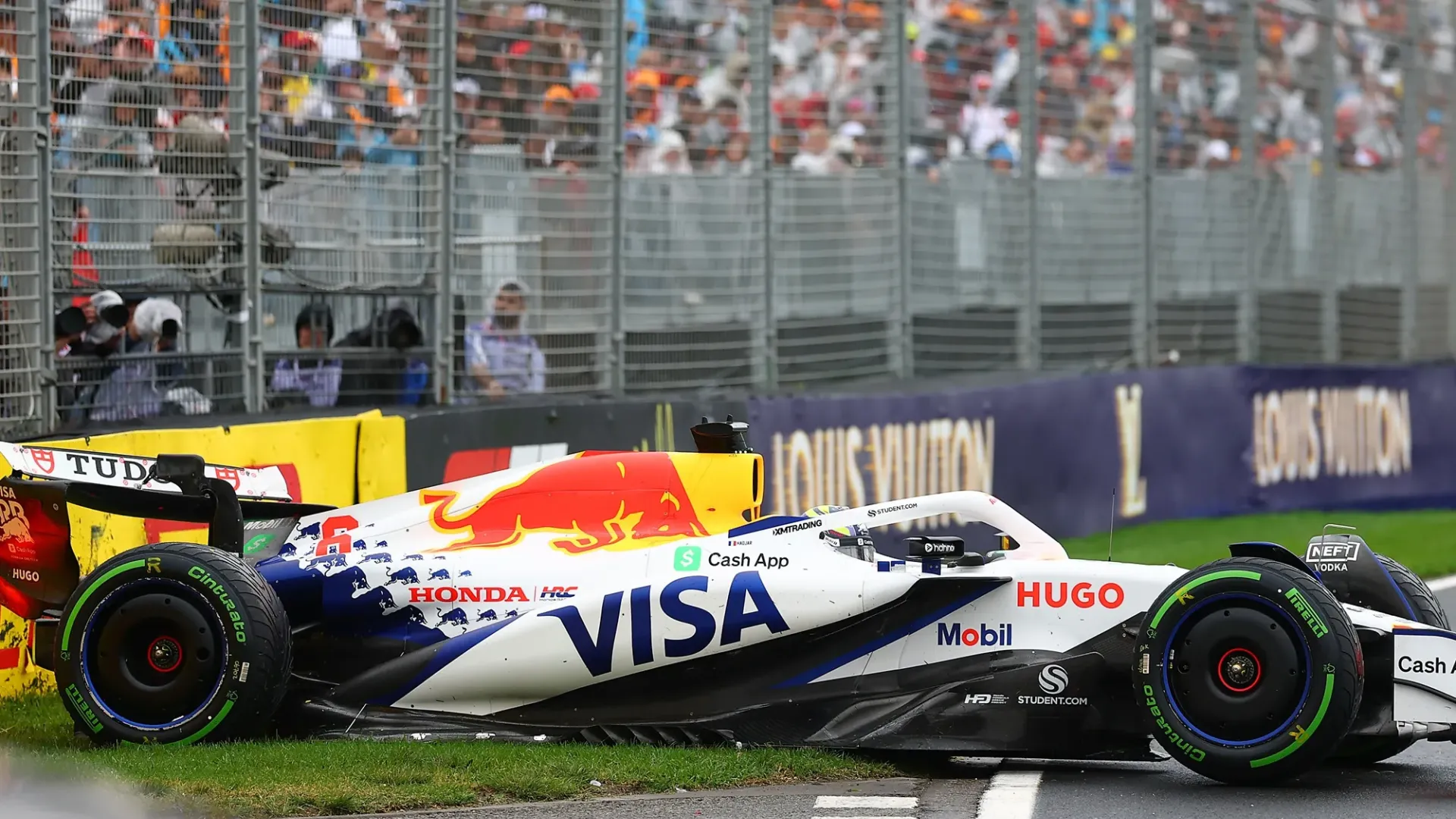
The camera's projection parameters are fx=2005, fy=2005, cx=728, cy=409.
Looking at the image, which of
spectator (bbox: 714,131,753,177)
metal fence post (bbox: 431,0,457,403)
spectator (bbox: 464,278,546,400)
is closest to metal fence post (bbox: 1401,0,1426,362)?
spectator (bbox: 714,131,753,177)

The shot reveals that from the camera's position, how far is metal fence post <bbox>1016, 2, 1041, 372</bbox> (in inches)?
642

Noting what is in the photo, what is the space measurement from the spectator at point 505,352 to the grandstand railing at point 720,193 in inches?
2.0

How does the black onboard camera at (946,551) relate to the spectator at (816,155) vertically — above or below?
below

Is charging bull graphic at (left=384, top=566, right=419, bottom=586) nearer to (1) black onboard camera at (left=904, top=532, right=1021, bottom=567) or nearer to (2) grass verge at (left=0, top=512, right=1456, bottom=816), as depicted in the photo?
(2) grass verge at (left=0, top=512, right=1456, bottom=816)

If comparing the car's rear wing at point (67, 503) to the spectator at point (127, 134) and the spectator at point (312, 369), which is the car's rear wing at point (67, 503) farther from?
the spectator at point (312, 369)

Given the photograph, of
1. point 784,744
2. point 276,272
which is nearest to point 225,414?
point 276,272

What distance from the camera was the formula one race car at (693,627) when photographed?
6.89 metres

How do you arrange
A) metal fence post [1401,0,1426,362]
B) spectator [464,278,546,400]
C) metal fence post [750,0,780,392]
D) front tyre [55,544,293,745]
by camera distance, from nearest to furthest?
front tyre [55,544,293,745], spectator [464,278,546,400], metal fence post [750,0,780,392], metal fence post [1401,0,1426,362]

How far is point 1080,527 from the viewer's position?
15.7m

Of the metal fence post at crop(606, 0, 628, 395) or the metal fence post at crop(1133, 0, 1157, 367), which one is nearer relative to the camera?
the metal fence post at crop(606, 0, 628, 395)

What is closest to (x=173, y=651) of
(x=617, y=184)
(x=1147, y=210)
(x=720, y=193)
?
(x=617, y=184)

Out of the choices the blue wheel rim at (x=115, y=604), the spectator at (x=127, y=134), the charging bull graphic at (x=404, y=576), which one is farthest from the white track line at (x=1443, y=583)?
the blue wheel rim at (x=115, y=604)

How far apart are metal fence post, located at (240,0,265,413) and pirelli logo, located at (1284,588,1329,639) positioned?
19.7 ft

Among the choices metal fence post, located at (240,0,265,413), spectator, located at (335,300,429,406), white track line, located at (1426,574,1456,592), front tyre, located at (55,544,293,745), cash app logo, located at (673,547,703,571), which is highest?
metal fence post, located at (240,0,265,413)
